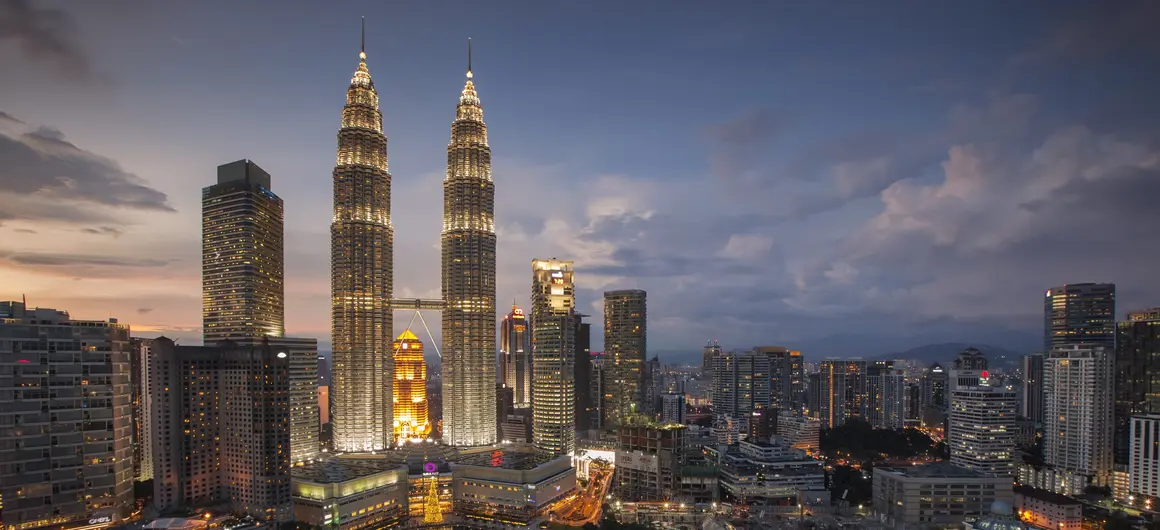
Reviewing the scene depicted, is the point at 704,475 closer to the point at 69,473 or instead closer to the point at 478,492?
the point at 478,492

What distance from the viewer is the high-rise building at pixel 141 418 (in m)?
46.0

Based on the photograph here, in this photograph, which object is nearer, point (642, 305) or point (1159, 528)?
point (1159, 528)

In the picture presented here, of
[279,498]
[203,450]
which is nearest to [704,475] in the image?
[279,498]

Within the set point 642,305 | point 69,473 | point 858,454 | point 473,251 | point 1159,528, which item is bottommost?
point 858,454

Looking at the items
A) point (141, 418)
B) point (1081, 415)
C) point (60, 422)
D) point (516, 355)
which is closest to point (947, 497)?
point (1081, 415)

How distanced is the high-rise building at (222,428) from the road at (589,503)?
66.4 ft

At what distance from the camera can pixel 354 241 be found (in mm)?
63656

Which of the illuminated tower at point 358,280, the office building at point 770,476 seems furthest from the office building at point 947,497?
the illuminated tower at point 358,280

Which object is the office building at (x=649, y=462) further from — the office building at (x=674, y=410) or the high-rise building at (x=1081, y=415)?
the office building at (x=674, y=410)

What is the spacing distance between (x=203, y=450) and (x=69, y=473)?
808 cm

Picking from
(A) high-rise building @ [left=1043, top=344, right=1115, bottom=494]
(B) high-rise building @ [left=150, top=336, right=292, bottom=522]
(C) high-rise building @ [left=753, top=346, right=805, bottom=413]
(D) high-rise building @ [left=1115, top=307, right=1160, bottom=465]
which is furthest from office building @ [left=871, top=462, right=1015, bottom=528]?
(C) high-rise building @ [left=753, top=346, right=805, bottom=413]

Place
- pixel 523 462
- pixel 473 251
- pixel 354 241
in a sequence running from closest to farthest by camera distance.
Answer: pixel 523 462
pixel 354 241
pixel 473 251

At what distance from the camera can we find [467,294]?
224 ft

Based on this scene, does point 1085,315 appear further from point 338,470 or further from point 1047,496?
point 338,470
